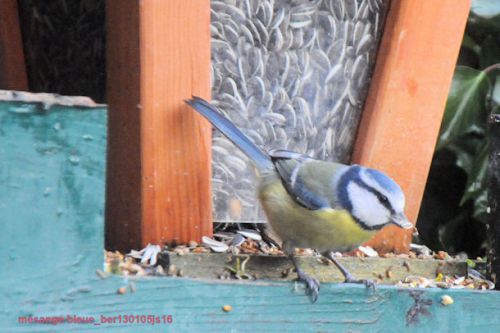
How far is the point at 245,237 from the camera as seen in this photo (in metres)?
2.30

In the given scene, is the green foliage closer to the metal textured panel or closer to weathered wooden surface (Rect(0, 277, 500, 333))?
the metal textured panel

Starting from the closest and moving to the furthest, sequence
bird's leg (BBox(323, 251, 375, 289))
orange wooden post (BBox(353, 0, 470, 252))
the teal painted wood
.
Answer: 1. the teal painted wood
2. bird's leg (BBox(323, 251, 375, 289))
3. orange wooden post (BBox(353, 0, 470, 252))

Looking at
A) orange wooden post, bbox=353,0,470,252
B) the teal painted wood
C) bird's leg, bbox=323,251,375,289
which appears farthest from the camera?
orange wooden post, bbox=353,0,470,252

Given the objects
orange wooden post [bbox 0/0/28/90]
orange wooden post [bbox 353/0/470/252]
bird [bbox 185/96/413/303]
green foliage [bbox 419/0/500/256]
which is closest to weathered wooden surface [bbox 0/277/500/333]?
bird [bbox 185/96/413/303]

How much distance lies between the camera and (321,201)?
216 centimetres

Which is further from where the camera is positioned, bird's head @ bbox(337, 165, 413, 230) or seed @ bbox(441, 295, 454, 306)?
bird's head @ bbox(337, 165, 413, 230)

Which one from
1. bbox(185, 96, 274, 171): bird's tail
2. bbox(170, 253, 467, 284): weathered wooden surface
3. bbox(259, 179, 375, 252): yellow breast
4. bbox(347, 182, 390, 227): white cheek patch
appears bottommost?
bbox(170, 253, 467, 284): weathered wooden surface

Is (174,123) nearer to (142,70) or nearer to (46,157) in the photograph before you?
(142,70)

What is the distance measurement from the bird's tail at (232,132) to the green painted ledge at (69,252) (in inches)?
16.2

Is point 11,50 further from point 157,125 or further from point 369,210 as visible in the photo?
point 369,210

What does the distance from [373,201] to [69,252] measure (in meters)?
0.70

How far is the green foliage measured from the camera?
9.80 ft

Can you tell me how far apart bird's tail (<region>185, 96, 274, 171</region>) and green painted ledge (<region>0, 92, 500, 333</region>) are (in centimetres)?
41

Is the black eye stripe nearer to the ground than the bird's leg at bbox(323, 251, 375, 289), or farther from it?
farther from it
